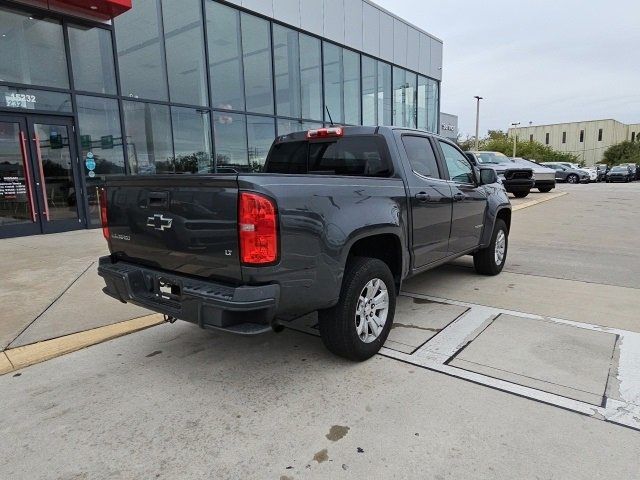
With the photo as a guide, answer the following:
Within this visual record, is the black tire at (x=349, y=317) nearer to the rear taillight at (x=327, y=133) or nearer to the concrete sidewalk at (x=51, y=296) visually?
the rear taillight at (x=327, y=133)

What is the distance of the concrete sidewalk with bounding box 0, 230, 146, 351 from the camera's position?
432 centimetres

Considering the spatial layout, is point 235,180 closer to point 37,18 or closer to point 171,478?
point 171,478

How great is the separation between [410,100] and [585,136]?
8043 centimetres

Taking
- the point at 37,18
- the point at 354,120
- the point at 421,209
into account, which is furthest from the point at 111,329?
the point at 354,120

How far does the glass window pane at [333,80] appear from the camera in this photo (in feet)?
53.7

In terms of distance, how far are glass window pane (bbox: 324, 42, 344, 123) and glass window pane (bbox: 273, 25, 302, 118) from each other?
1467mm

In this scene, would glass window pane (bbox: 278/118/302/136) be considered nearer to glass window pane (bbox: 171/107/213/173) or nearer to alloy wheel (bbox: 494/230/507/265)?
glass window pane (bbox: 171/107/213/173)

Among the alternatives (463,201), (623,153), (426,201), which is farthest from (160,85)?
(623,153)

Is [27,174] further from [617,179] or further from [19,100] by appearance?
[617,179]

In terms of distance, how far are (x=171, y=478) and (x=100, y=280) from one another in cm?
423

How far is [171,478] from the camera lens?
90.4 inches

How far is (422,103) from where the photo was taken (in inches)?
874

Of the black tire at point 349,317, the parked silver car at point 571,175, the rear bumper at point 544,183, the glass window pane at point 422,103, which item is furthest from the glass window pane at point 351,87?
the parked silver car at point 571,175

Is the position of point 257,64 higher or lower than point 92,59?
higher
